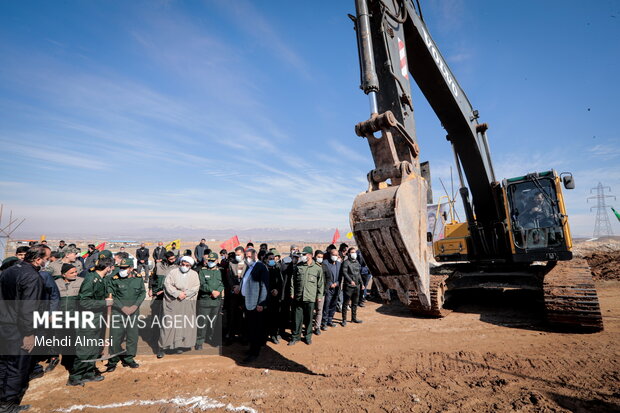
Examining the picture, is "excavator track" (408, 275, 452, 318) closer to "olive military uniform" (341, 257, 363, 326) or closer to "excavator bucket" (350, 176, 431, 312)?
"olive military uniform" (341, 257, 363, 326)

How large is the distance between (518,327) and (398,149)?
19.4ft

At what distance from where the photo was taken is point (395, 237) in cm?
251

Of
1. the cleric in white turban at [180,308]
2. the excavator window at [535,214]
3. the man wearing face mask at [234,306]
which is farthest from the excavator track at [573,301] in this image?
the cleric in white turban at [180,308]

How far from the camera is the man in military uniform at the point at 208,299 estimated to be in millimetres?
6176

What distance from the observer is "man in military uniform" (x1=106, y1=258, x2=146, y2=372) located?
4938 millimetres

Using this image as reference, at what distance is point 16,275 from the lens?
377cm

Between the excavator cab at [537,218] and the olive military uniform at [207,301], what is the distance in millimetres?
6770

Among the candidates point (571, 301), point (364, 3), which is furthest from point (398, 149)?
point (571, 301)

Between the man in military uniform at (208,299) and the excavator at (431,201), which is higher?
the excavator at (431,201)

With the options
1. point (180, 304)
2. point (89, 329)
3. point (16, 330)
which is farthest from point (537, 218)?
point (16, 330)

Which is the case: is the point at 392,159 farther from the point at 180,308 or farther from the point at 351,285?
the point at 351,285

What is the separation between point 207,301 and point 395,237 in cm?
503

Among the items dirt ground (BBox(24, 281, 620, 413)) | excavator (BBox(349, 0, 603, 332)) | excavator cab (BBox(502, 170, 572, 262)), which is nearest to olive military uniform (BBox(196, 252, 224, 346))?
dirt ground (BBox(24, 281, 620, 413))

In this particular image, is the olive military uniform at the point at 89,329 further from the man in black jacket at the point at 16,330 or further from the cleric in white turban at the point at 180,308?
the cleric in white turban at the point at 180,308
